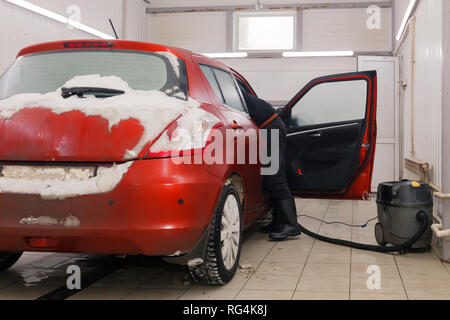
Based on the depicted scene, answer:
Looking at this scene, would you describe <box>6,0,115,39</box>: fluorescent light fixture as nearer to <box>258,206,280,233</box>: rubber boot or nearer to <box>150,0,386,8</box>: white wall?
<box>150,0,386,8</box>: white wall

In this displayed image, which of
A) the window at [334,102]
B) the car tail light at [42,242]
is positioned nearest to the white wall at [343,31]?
the window at [334,102]

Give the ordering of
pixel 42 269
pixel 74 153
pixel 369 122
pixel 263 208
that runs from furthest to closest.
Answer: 1. pixel 369 122
2. pixel 263 208
3. pixel 42 269
4. pixel 74 153

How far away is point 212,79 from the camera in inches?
139

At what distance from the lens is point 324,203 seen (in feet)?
25.8

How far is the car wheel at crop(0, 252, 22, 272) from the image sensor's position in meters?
3.51

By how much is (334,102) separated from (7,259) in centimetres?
321

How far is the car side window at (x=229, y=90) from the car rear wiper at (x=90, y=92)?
1.05 metres

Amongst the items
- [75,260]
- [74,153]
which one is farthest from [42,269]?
[74,153]

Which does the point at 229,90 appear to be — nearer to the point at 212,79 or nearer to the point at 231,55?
the point at 212,79

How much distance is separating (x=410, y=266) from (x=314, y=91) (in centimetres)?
193

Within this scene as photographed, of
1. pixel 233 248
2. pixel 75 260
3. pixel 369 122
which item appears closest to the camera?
pixel 233 248

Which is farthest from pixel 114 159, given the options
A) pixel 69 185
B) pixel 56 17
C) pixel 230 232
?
pixel 56 17
